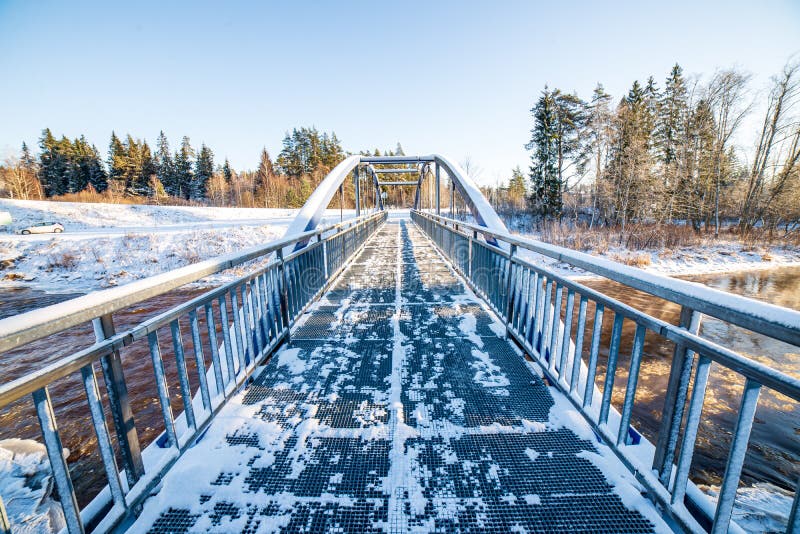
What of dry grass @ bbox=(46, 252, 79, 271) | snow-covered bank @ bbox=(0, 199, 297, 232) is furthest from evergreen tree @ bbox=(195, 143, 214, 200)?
dry grass @ bbox=(46, 252, 79, 271)

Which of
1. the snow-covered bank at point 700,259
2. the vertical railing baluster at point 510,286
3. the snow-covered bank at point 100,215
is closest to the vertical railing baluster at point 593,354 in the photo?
the vertical railing baluster at point 510,286

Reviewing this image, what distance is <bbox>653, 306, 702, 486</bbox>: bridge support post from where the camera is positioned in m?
1.21

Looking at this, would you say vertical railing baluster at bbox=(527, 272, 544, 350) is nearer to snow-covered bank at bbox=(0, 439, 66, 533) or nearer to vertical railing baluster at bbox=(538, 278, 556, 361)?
vertical railing baluster at bbox=(538, 278, 556, 361)

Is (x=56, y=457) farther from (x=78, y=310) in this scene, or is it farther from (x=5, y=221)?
(x=5, y=221)

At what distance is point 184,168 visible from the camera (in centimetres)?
5150

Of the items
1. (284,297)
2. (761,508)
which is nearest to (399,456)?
(284,297)

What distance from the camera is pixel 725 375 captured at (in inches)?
194

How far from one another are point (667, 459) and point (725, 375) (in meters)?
5.24

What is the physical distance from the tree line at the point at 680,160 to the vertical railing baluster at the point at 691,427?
2036cm

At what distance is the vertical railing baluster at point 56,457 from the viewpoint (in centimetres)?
95

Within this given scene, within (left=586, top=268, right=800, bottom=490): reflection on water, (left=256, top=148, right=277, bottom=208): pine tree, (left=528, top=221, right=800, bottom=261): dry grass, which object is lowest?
(left=586, top=268, right=800, bottom=490): reflection on water

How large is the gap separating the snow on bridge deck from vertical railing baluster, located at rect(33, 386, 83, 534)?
15.2 inches

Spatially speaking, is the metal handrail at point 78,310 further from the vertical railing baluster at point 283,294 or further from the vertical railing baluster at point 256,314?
the vertical railing baluster at point 283,294

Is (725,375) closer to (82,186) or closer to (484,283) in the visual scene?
(484,283)
